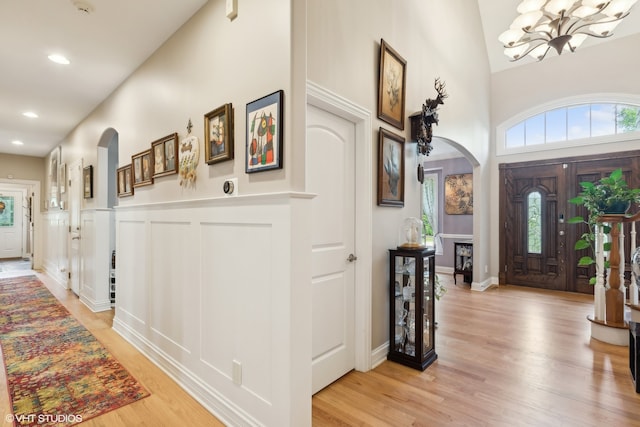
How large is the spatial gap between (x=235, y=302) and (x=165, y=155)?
150 cm

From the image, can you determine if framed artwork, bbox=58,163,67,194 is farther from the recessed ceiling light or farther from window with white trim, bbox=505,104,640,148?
window with white trim, bbox=505,104,640,148

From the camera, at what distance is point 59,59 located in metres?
3.00

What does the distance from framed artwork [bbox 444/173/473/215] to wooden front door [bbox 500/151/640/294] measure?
79 centimetres

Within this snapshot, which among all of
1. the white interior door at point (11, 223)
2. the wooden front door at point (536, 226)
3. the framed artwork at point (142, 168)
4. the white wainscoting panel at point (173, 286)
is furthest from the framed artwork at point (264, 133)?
the white interior door at point (11, 223)

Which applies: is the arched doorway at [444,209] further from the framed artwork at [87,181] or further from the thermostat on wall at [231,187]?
the framed artwork at [87,181]

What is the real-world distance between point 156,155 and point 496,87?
242 inches

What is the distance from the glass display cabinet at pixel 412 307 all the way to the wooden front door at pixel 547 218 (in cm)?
395

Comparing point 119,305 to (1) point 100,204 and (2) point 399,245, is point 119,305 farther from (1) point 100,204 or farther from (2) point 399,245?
(2) point 399,245

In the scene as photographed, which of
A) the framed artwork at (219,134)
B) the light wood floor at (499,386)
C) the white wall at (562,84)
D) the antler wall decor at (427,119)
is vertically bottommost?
the light wood floor at (499,386)

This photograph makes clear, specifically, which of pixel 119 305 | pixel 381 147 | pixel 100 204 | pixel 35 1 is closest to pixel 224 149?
pixel 381 147

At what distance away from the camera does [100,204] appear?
4207mm

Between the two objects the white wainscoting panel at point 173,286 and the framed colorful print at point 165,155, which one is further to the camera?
the framed colorful print at point 165,155

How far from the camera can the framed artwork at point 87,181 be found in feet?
14.3

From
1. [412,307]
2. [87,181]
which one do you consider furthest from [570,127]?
[87,181]
